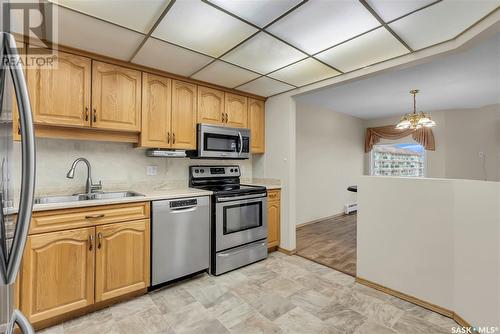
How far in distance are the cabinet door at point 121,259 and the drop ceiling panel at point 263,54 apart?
1769 millimetres

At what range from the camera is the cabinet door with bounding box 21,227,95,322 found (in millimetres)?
1686

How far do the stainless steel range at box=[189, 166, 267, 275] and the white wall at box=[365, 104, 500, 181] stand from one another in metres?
4.35

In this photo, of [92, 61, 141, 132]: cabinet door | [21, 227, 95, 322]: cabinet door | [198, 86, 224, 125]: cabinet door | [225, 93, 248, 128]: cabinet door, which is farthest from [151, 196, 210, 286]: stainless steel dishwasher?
[225, 93, 248, 128]: cabinet door

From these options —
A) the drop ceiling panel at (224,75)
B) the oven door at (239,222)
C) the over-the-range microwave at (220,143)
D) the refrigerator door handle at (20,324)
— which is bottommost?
the oven door at (239,222)

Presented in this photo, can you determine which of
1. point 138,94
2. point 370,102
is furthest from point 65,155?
point 370,102

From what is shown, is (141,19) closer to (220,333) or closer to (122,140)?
(122,140)

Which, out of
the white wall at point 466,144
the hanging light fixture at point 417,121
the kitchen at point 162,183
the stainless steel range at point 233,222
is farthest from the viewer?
the white wall at point 466,144

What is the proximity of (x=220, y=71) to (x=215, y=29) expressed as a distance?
0.81 meters

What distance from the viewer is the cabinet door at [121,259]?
6.48 ft

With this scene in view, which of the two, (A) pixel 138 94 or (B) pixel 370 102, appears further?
(B) pixel 370 102

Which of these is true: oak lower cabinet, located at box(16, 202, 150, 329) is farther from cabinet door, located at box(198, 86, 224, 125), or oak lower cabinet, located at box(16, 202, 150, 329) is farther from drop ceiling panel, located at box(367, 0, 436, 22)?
drop ceiling panel, located at box(367, 0, 436, 22)

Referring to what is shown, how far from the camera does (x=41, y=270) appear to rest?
173cm

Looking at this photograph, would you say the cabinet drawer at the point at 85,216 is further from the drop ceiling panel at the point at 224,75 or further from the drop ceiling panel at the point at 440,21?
the drop ceiling panel at the point at 440,21

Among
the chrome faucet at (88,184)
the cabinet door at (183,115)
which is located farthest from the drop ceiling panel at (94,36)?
the chrome faucet at (88,184)
